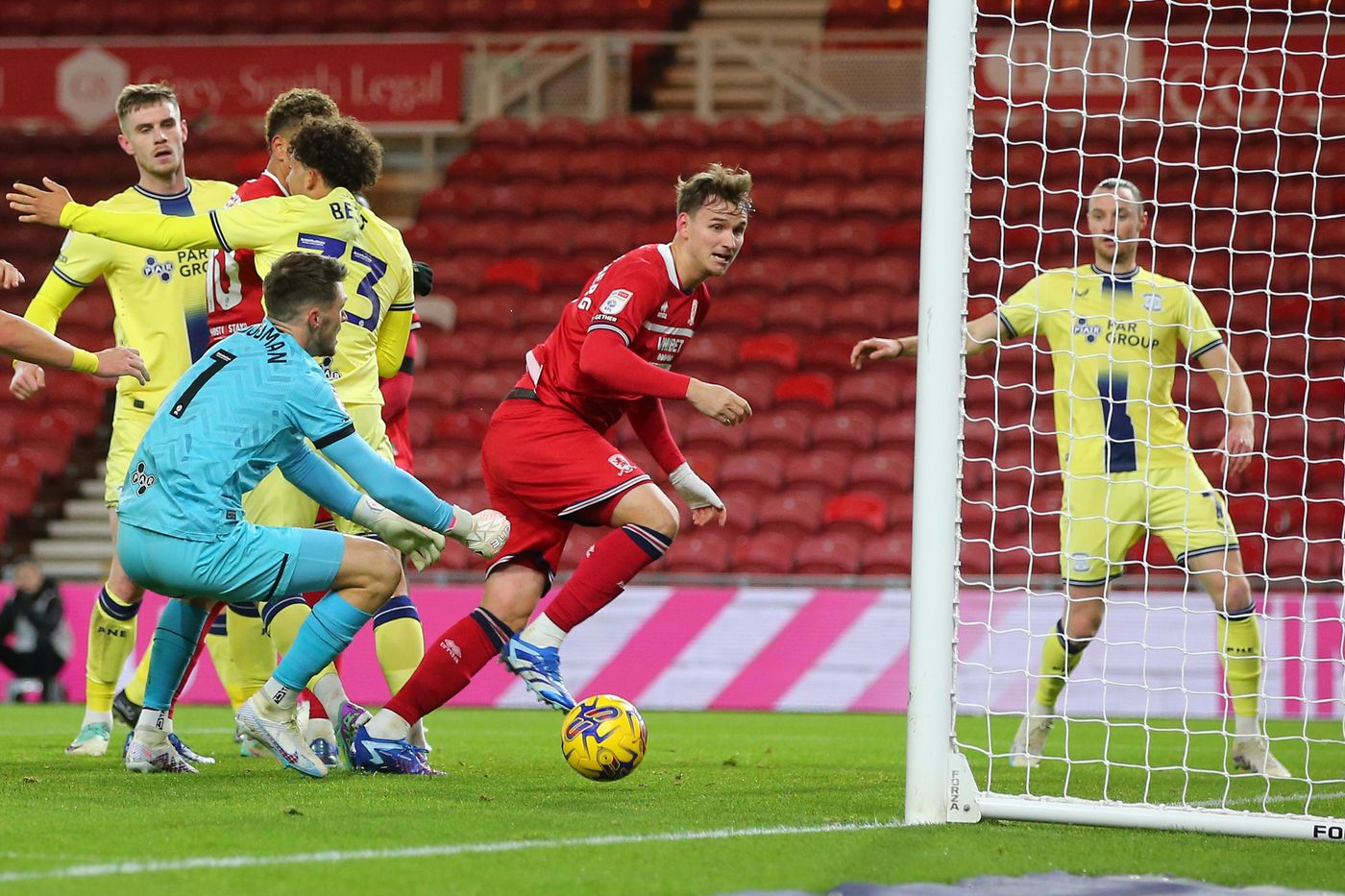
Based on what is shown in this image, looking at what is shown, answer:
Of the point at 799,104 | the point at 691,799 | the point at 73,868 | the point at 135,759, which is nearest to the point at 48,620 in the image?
the point at 135,759

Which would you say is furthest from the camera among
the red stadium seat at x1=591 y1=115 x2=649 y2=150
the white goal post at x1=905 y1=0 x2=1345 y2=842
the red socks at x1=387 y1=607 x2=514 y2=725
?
the red stadium seat at x1=591 y1=115 x2=649 y2=150

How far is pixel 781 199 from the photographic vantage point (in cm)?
1588

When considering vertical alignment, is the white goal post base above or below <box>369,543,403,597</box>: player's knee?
below

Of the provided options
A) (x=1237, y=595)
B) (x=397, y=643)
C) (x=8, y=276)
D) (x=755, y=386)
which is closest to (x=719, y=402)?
(x=397, y=643)

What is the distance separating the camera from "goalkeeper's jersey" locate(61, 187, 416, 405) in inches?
214

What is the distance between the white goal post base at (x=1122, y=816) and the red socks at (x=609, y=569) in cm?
129

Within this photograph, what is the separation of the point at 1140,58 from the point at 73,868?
13.8 meters

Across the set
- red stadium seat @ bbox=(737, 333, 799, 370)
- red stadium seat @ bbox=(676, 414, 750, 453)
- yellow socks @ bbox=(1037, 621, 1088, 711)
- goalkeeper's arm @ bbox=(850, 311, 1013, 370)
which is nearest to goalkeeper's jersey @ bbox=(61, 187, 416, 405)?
goalkeeper's arm @ bbox=(850, 311, 1013, 370)

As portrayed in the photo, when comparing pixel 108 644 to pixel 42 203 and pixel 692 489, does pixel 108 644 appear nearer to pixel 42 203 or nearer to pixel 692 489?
pixel 42 203

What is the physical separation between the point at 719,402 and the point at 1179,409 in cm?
371

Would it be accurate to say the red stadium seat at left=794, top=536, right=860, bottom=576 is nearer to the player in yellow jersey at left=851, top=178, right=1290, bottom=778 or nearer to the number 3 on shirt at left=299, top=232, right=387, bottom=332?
the player in yellow jersey at left=851, top=178, right=1290, bottom=778

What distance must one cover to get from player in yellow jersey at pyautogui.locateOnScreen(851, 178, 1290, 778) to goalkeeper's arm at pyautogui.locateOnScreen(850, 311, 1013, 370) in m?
0.21

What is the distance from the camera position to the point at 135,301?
22.0 feet

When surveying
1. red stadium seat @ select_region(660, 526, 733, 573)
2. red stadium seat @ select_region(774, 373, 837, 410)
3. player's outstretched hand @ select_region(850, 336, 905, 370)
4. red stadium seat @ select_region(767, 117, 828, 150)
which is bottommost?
red stadium seat @ select_region(660, 526, 733, 573)
